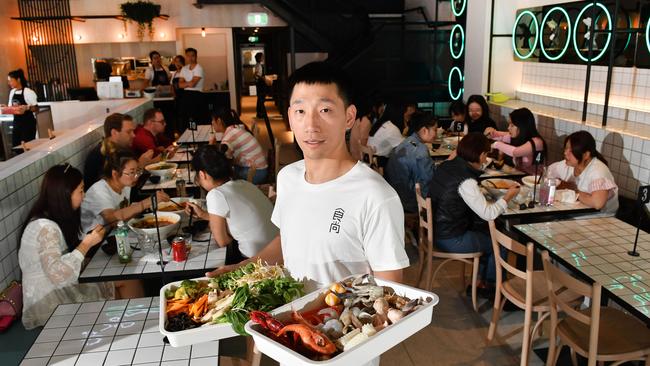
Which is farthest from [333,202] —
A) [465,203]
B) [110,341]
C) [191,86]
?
[191,86]

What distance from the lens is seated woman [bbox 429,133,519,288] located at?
12.4 ft

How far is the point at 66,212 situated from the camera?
10.2 ft

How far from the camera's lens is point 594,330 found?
2559 millimetres

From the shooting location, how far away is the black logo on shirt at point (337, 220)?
1.66 meters

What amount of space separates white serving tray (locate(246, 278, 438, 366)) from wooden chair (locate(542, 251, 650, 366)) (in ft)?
4.58

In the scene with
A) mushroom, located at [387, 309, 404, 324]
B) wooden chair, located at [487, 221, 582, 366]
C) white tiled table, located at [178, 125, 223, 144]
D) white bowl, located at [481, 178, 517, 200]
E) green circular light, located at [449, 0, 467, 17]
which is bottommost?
wooden chair, located at [487, 221, 582, 366]

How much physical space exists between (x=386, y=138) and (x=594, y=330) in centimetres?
411

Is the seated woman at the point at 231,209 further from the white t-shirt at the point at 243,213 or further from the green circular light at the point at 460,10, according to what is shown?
the green circular light at the point at 460,10

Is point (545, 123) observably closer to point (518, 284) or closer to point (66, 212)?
point (518, 284)

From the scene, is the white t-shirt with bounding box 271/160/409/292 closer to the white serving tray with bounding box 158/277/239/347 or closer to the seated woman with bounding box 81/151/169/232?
the white serving tray with bounding box 158/277/239/347

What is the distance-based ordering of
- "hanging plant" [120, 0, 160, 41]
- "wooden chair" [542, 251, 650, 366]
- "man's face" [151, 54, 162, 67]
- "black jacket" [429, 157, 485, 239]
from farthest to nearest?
1. "man's face" [151, 54, 162, 67]
2. "hanging plant" [120, 0, 160, 41]
3. "black jacket" [429, 157, 485, 239]
4. "wooden chair" [542, 251, 650, 366]

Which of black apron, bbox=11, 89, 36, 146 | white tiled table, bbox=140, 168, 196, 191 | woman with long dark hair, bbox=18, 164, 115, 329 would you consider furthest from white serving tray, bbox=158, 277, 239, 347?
black apron, bbox=11, 89, 36, 146

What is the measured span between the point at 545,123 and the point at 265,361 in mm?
4565

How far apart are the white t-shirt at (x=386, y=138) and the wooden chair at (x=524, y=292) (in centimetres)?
299
